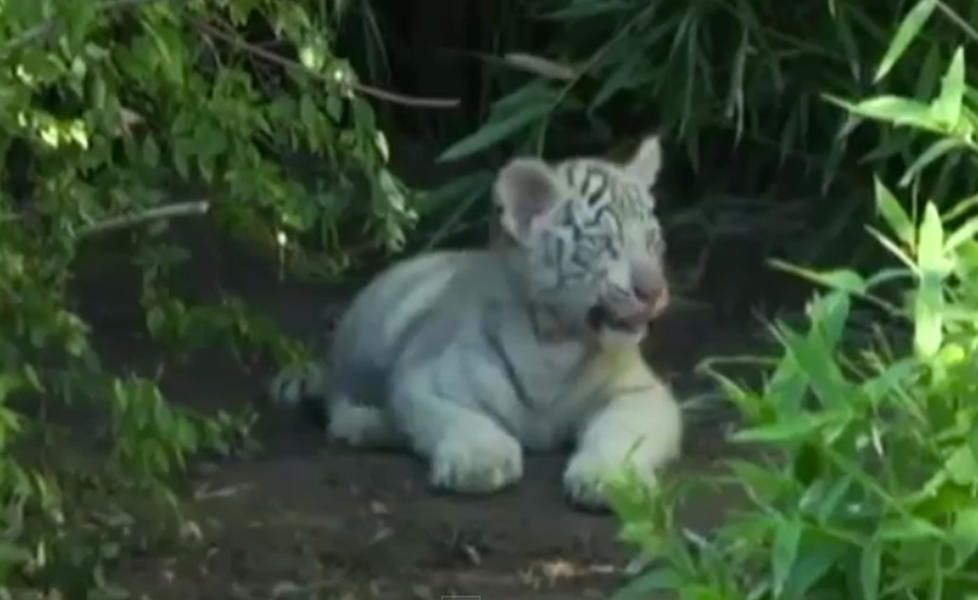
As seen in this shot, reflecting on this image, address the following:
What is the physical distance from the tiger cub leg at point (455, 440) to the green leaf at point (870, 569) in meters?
2.45

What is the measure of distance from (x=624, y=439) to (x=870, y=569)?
2.56 metres

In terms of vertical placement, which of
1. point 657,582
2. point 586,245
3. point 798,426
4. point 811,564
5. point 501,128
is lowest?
point 501,128

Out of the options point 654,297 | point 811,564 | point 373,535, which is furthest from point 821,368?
point 654,297

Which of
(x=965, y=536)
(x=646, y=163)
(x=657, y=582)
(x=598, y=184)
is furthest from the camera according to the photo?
(x=646, y=163)

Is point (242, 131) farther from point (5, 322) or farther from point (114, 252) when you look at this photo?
point (114, 252)

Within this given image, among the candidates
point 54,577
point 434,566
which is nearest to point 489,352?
point 434,566

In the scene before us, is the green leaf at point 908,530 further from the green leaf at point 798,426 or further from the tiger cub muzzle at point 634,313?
the tiger cub muzzle at point 634,313

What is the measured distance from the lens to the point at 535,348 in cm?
598

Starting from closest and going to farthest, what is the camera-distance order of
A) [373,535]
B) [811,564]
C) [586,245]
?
[811,564]
[373,535]
[586,245]

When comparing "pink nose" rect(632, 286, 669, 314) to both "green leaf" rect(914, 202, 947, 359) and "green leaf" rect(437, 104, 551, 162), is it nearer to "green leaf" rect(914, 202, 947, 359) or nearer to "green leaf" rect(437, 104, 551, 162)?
"green leaf" rect(437, 104, 551, 162)

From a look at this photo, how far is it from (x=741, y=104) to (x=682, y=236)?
0.64 meters

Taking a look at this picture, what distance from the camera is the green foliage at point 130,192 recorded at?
4352 mm

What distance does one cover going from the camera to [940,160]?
661cm

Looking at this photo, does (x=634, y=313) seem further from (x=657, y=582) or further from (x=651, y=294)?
(x=657, y=582)
